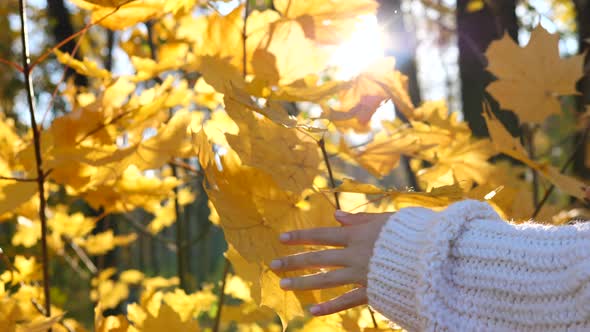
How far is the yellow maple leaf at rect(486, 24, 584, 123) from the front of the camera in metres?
0.92

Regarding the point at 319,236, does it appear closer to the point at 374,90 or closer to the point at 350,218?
the point at 350,218

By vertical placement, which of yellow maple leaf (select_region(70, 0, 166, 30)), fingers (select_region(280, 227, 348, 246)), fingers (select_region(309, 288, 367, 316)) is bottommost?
fingers (select_region(309, 288, 367, 316))

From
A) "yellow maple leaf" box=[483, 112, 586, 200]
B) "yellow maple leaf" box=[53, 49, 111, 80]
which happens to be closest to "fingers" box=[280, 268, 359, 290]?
"yellow maple leaf" box=[483, 112, 586, 200]

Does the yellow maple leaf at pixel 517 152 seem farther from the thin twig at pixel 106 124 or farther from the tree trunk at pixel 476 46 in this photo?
the tree trunk at pixel 476 46

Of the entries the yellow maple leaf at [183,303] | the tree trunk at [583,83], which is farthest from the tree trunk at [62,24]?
the tree trunk at [583,83]

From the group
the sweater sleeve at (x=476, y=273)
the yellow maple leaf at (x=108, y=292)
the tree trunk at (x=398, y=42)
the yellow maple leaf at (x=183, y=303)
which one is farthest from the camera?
the yellow maple leaf at (x=108, y=292)

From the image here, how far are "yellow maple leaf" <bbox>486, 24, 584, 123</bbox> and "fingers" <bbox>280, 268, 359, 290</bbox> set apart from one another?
0.46 m

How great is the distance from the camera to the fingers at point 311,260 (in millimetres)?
621

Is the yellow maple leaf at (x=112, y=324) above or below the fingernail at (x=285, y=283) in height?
below

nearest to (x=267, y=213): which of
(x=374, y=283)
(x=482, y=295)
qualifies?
(x=374, y=283)

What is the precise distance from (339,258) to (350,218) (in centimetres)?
A: 5

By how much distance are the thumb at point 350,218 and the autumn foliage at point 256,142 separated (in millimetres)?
37

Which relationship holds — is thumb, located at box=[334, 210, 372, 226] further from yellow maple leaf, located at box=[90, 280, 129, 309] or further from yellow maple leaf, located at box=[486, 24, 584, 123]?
yellow maple leaf, located at box=[90, 280, 129, 309]

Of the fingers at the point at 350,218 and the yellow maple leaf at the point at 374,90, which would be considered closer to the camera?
the fingers at the point at 350,218
